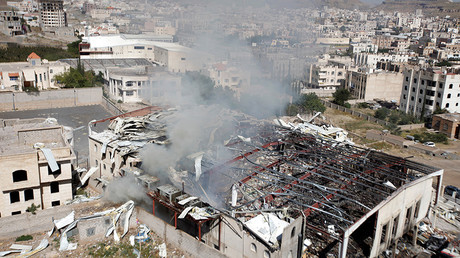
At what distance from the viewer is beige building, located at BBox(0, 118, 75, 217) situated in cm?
741

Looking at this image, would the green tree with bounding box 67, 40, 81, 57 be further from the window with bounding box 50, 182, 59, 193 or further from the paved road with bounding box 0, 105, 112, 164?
the window with bounding box 50, 182, 59, 193

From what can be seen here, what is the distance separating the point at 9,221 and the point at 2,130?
3.15 meters

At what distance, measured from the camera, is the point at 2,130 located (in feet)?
30.4

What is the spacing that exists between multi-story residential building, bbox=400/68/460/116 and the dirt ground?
2928 millimetres

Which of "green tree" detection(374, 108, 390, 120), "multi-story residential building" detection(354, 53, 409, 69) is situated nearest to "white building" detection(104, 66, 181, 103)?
"green tree" detection(374, 108, 390, 120)

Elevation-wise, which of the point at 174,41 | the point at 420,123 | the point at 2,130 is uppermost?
the point at 174,41

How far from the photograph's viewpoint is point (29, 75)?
17797 millimetres

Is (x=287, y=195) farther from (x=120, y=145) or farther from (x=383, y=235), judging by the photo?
(x=120, y=145)

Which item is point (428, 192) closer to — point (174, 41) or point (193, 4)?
point (193, 4)

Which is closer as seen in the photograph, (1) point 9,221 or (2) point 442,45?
(1) point 9,221

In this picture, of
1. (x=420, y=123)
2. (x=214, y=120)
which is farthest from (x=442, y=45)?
(x=214, y=120)

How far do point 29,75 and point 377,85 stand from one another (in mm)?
18312

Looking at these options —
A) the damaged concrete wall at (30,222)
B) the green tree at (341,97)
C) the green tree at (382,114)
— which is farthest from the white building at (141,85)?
the damaged concrete wall at (30,222)

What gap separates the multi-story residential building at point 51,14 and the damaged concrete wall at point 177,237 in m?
44.0
